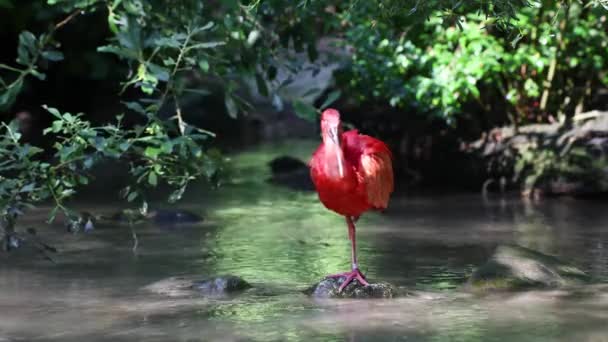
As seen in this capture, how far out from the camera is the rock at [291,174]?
13281mm

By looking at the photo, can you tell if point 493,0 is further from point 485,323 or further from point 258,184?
point 258,184

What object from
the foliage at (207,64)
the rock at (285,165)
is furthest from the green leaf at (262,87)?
the rock at (285,165)

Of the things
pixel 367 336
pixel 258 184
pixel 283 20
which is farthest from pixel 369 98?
pixel 367 336

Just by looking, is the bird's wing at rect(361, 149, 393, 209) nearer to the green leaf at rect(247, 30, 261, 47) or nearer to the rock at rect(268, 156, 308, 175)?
the green leaf at rect(247, 30, 261, 47)

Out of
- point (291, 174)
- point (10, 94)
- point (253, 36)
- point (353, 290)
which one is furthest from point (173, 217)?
point (353, 290)

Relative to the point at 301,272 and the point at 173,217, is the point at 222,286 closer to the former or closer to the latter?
the point at 301,272

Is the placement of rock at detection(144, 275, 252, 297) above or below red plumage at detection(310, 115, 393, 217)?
below

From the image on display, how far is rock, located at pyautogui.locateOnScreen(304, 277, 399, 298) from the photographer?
7.07 m

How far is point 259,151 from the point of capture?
56.9 ft

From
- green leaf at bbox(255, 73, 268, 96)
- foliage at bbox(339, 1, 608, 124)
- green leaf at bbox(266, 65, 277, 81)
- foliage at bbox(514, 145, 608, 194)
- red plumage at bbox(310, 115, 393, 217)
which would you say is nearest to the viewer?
red plumage at bbox(310, 115, 393, 217)

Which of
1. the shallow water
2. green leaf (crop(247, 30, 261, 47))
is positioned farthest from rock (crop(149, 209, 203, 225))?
green leaf (crop(247, 30, 261, 47))

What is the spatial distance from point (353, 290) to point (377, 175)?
0.71m

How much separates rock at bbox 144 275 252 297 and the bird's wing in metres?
1.03

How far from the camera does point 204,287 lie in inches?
293
